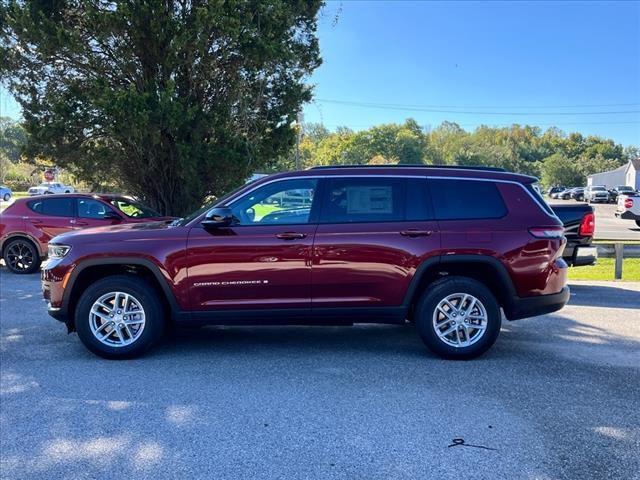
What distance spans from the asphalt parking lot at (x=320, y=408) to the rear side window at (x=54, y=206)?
200 inches

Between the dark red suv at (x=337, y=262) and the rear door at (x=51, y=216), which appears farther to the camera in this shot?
the rear door at (x=51, y=216)

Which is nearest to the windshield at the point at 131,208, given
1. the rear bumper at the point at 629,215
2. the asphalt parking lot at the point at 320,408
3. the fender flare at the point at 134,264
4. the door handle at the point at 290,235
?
the asphalt parking lot at the point at 320,408

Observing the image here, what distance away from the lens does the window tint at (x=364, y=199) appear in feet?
16.8

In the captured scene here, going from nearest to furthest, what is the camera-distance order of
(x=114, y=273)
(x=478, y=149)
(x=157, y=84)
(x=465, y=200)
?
(x=465, y=200) → (x=114, y=273) → (x=157, y=84) → (x=478, y=149)

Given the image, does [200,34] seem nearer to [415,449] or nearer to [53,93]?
[53,93]

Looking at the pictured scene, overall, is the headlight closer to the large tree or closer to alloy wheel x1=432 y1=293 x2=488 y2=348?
alloy wheel x1=432 y1=293 x2=488 y2=348

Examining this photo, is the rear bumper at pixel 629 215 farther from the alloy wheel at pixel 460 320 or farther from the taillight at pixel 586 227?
the alloy wheel at pixel 460 320

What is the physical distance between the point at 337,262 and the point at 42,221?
26.2 feet

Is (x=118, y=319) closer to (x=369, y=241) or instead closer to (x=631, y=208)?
(x=369, y=241)

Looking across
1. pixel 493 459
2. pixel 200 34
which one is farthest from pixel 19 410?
pixel 200 34

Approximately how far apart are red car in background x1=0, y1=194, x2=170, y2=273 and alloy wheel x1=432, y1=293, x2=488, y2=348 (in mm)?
7316

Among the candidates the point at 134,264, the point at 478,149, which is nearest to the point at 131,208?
the point at 134,264

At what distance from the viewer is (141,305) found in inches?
202

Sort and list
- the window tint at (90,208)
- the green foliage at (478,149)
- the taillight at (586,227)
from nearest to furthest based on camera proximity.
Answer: the taillight at (586,227), the window tint at (90,208), the green foliage at (478,149)
